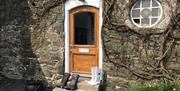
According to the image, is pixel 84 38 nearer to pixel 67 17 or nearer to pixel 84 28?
pixel 84 28

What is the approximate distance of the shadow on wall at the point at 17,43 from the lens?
1039cm

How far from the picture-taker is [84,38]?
31.2 ft

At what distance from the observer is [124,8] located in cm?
854

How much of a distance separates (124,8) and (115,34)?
30.2 inches

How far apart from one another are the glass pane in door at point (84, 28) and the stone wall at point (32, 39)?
0.45 metres

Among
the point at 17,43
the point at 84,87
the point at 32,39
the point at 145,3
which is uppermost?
the point at 145,3

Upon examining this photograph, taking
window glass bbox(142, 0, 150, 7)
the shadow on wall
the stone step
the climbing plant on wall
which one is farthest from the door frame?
window glass bbox(142, 0, 150, 7)

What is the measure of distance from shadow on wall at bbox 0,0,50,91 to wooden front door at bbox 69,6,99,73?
138cm

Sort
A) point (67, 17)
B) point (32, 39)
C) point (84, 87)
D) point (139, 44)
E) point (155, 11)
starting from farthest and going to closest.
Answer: point (32, 39), point (67, 17), point (84, 87), point (139, 44), point (155, 11)

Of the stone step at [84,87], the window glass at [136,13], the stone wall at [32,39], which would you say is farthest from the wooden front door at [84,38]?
the window glass at [136,13]

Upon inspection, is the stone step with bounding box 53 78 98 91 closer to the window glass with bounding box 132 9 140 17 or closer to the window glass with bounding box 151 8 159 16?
the window glass with bounding box 132 9 140 17

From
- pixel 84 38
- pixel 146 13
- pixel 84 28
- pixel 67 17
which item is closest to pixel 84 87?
pixel 84 38

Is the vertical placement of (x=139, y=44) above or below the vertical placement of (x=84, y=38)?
below

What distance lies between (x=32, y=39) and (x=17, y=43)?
62 centimetres
